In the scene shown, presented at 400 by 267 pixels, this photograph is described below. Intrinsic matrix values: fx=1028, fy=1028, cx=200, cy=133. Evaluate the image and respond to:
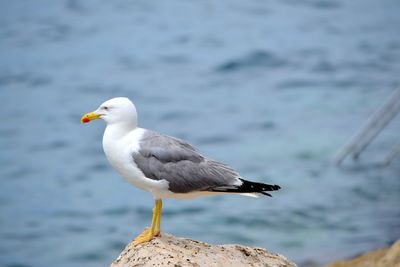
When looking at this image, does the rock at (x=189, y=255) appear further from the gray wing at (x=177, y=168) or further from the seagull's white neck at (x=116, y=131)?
the seagull's white neck at (x=116, y=131)

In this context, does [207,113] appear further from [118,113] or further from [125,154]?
[125,154]

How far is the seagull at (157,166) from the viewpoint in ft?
26.0

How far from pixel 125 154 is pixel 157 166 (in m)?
0.27

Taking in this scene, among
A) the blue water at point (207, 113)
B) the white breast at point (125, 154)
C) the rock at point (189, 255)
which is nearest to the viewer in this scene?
the rock at point (189, 255)

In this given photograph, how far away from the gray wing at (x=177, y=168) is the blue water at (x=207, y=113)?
316 inches

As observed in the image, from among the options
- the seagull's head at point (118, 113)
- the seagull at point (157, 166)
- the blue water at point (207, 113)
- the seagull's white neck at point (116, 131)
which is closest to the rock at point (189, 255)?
the seagull at point (157, 166)

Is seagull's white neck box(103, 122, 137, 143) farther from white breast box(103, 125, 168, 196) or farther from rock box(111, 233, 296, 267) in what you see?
rock box(111, 233, 296, 267)

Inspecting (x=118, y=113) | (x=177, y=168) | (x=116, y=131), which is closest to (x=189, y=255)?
(x=177, y=168)

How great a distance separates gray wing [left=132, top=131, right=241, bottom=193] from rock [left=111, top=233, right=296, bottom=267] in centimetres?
44

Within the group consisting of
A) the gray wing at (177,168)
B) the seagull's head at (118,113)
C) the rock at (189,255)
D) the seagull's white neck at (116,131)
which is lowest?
the rock at (189,255)

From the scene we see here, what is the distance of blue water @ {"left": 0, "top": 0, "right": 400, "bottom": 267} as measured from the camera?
723 inches

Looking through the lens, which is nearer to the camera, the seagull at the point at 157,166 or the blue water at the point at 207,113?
the seagull at the point at 157,166

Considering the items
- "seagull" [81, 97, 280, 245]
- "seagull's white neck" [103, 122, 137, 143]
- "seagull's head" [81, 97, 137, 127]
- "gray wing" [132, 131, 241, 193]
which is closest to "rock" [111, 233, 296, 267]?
"seagull" [81, 97, 280, 245]

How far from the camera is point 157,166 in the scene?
800 cm
